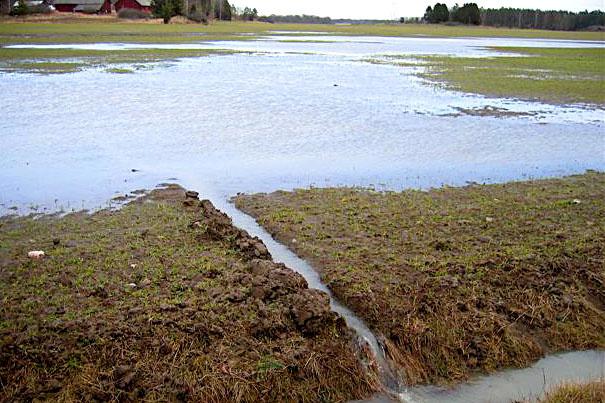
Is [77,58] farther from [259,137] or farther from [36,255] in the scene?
[36,255]

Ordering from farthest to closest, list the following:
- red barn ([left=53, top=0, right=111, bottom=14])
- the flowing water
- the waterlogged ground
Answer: red barn ([left=53, top=0, right=111, bottom=14]) < the waterlogged ground < the flowing water

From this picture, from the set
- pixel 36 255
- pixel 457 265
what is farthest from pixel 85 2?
pixel 457 265

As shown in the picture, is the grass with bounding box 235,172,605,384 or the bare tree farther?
the bare tree

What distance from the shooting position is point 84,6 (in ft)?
345

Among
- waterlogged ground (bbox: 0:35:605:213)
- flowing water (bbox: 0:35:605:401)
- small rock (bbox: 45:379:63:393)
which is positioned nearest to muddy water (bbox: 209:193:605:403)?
flowing water (bbox: 0:35:605:401)

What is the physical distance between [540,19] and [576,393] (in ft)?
546

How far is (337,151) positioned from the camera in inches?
683

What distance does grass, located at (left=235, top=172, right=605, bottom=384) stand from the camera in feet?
25.8

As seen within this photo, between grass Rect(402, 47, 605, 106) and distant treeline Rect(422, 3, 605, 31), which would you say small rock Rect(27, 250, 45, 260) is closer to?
grass Rect(402, 47, 605, 106)

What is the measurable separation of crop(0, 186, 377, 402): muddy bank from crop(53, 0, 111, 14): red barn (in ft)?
343

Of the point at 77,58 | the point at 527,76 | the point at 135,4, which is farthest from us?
the point at 135,4

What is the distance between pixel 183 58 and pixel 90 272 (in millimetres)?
38326

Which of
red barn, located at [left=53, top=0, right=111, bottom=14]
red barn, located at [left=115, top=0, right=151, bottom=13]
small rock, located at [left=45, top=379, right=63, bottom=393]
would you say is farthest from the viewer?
red barn, located at [left=115, top=0, right=151, bottom=13]

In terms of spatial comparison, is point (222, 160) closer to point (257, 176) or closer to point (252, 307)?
point (257, 176)
